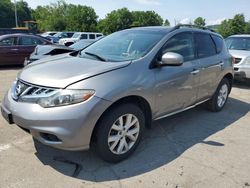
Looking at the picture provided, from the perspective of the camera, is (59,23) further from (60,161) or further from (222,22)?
(60,161)

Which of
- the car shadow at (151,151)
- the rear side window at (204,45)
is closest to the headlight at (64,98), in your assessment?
the car shadow at (151,151)

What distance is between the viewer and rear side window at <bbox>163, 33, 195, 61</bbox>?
4202 mm

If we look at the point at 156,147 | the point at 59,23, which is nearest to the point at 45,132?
the point at 156,147

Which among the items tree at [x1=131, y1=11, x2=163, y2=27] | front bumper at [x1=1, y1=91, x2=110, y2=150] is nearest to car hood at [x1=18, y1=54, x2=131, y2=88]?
front bumper at [x1=1, y1=91, x2=110, y2=150]

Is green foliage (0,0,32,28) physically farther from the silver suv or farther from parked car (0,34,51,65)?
the silver suv

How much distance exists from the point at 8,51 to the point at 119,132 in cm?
890

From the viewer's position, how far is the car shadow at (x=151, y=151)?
335cm

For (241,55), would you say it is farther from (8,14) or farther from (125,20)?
(8,14)

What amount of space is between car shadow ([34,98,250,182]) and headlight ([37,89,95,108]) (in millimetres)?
839

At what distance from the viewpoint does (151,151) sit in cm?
390

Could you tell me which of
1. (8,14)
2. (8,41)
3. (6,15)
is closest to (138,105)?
(8,41)

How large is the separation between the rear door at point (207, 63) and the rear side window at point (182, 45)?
0.70 feet

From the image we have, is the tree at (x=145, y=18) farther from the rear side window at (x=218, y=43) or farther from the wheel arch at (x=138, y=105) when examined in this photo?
the wheel arch at (x=138, y=105)

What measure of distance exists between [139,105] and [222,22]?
50724mm
